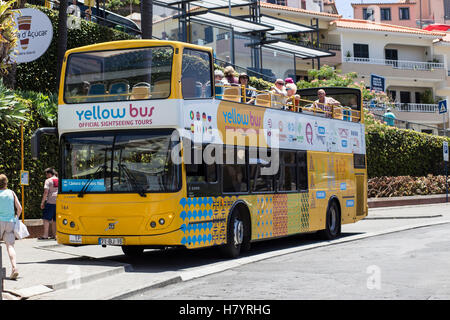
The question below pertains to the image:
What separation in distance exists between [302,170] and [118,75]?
610cm

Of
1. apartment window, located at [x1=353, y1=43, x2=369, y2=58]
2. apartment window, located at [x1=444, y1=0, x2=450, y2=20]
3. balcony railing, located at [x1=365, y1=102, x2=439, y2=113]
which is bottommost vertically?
balcony railing, located at [x1=365, y1=102, x2=439, y2=113]

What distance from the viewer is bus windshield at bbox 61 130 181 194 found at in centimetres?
1295

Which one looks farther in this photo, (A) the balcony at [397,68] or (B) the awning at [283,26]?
(A) the balcony at [397,68]

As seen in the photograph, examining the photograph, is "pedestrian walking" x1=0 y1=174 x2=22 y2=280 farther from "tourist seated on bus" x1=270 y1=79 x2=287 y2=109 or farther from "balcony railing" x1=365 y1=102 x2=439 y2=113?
"balcony railing" x1=365 y1=102 x2=439 y2=113

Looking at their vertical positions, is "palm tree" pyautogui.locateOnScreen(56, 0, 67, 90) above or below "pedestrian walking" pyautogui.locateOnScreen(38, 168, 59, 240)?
above

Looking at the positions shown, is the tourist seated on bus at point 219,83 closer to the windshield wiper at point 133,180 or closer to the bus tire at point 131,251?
the windshield wiper at point 133,180

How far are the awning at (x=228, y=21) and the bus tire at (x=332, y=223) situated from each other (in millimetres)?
17674

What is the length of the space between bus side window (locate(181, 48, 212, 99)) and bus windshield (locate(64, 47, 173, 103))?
31 centimetres

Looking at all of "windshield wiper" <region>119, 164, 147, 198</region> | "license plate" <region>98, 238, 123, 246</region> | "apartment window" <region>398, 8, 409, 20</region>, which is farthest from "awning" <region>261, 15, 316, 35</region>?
"apartment window" <region>398, 8, 409, 20</region>

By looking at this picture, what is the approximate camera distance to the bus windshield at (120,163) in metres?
13.0

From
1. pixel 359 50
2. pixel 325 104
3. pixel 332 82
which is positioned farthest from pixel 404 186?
pixel 359 50

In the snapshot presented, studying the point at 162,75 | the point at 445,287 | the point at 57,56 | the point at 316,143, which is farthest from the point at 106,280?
the point at 57,56

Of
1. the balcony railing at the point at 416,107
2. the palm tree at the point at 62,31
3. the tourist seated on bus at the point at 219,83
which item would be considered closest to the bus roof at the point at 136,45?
the tourist seated on bus at the point at 219,83
